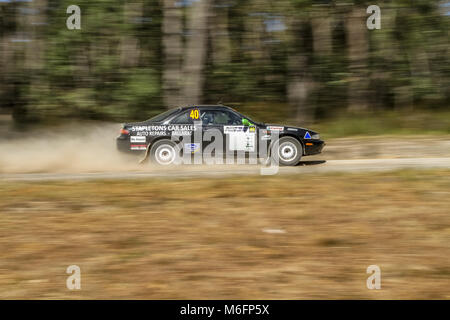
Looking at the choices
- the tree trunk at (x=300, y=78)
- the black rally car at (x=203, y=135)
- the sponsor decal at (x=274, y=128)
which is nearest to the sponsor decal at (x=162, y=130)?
the black rally car at (x=203, y=135)

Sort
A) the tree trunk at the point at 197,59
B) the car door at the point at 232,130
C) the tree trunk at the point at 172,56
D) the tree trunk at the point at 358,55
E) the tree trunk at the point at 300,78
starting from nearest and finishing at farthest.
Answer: the car door at the point at 232,130 → the tree trunk at the point at 197,59 → the tree trunk at the point at 172,56 → the tree trunk at the point at 358,55 → the tree trunk at the point at 300,78

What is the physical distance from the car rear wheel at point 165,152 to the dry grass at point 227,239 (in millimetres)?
2024

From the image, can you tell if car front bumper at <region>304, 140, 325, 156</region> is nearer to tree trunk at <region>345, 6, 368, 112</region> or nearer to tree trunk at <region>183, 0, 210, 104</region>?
tree trunk at <region>183, 0, 210, 104</region>

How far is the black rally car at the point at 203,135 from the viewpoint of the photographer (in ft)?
39.0

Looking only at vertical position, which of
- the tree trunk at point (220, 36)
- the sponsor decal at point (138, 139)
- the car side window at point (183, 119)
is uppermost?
the tree trunk at point (220, 36)

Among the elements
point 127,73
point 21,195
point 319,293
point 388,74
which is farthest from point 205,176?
point 388,74

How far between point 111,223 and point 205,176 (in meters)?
3.68

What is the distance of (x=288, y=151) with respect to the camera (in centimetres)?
1214

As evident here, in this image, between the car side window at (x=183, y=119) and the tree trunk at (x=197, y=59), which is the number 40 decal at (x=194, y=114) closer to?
the car side window at (x=183, y=119)

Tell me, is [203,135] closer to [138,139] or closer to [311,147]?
[138,139]

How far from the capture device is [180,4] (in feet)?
64.3

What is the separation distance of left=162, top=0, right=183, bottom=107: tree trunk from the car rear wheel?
5.64 metres

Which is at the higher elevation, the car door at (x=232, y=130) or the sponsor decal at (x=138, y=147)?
the car door at (x=232, y=130)

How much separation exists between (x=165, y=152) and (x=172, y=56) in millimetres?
7012
